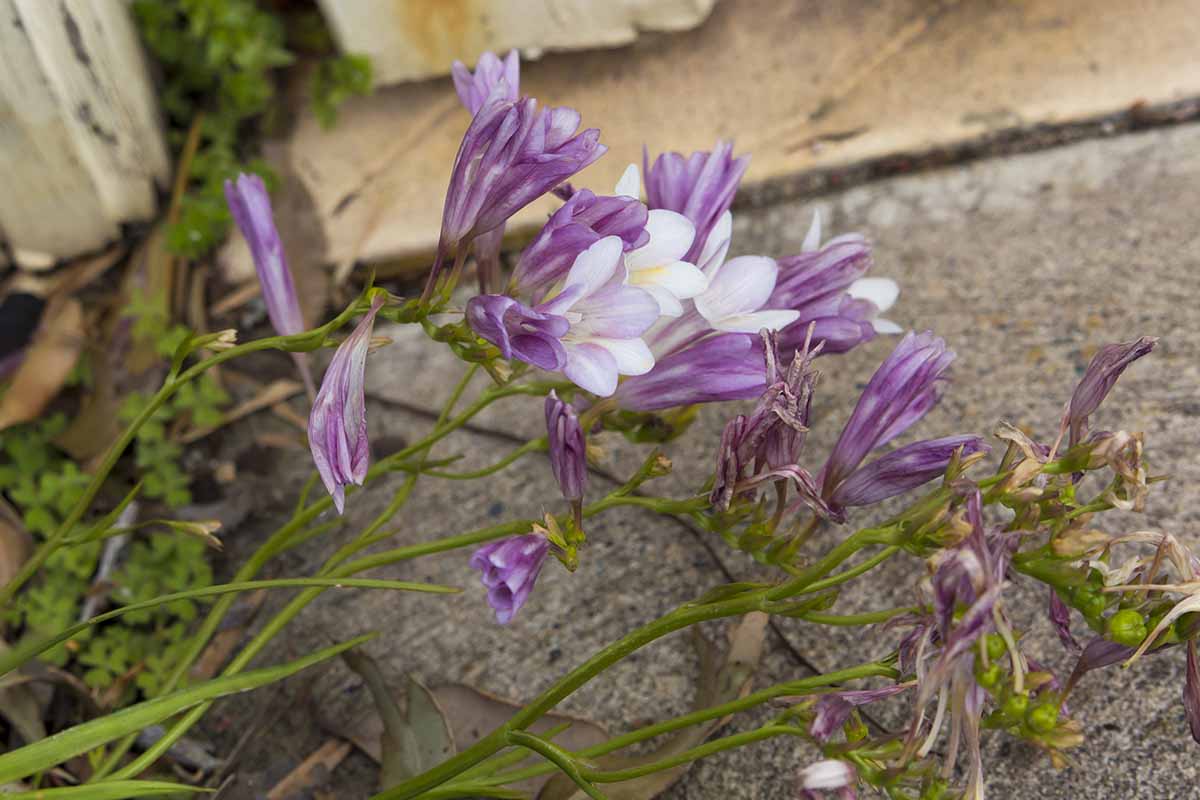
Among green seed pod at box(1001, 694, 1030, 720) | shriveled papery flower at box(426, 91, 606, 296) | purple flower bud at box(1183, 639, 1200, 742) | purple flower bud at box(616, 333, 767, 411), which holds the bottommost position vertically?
purple flower bud at box(1183, 639, 1200, 742)

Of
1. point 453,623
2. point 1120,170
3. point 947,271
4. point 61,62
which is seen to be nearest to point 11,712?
point 453,623

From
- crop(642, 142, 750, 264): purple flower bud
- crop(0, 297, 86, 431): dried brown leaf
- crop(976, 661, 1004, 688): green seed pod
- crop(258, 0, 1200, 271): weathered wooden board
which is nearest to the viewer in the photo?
crop(976, 661, 1004, 688): green seed pod

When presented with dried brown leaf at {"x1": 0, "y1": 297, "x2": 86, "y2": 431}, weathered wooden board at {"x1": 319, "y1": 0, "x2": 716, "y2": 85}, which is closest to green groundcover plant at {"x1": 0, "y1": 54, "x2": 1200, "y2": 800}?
dried brown leaf at {"x1": 0, "y1": 297, "x2": 86, "y2": 431}

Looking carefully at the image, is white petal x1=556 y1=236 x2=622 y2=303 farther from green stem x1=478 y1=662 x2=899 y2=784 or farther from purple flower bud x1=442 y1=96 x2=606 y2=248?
green stem x1=478 y1=662 x2=899 y2=784

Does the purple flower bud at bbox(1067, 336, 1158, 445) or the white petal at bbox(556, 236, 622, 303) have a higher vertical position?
the white petal at bbox(556, 236, 622, 303)

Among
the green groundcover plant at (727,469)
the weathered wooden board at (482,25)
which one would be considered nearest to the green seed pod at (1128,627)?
the green groundcover plant at (727,469)
